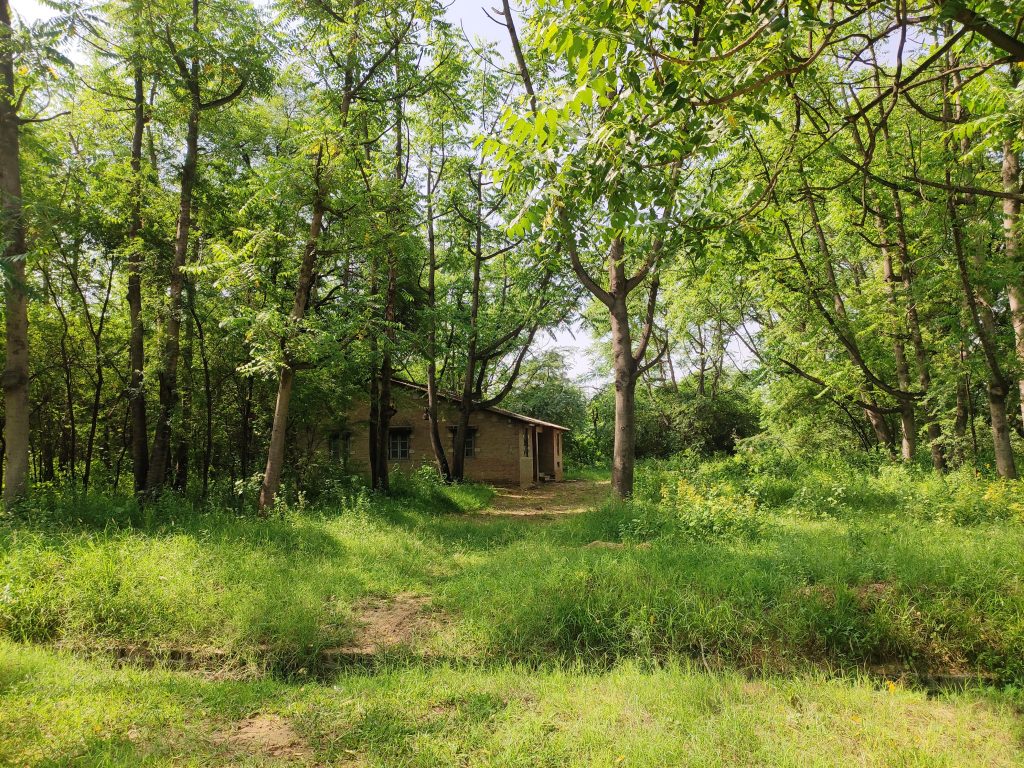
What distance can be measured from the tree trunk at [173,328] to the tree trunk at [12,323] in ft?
6.57

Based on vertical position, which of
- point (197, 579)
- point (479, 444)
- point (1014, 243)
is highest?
point (1014, 243)

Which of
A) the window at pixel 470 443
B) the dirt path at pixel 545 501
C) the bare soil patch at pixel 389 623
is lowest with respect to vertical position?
the dirt path at pixel 545 501

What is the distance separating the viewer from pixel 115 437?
518 inches

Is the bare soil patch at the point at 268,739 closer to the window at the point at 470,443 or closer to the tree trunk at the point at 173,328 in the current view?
the tree trunk at the point at 173,328

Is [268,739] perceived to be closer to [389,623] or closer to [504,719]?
[504,719]

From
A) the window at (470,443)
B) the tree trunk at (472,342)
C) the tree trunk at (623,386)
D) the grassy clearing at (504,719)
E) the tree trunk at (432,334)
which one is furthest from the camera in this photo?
the window at (470,443)

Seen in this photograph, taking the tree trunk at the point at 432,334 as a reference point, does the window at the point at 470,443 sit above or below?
below

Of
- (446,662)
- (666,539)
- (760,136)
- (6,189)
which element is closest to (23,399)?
(6,189)

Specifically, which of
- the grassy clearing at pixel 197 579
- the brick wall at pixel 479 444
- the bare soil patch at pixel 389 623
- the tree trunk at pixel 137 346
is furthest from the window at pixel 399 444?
the bare soil patch at pixel 389 623

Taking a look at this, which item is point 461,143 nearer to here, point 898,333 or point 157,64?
point 157,64

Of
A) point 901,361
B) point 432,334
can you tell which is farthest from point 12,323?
point 901,361

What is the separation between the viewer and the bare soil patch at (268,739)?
133 inches

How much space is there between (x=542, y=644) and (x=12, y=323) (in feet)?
28.6

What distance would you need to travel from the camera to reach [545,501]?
16.8m
